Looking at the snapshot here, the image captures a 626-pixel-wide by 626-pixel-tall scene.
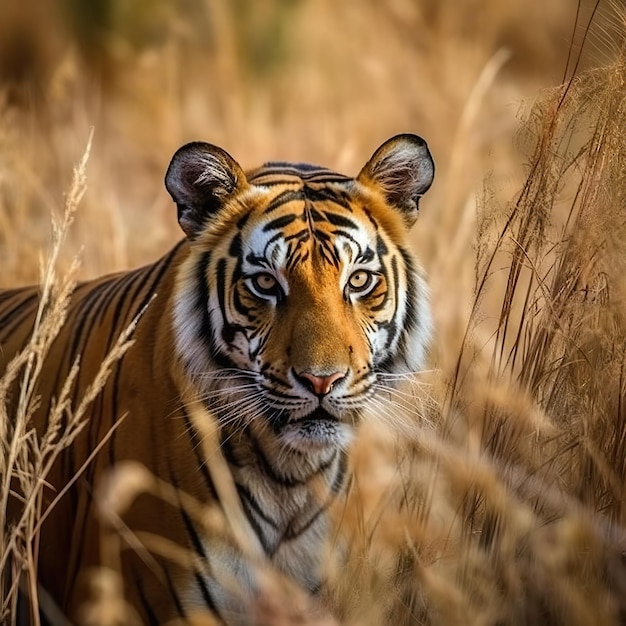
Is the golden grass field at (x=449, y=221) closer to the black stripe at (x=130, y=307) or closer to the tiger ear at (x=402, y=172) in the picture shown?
the tiger ear at (x=402, y=172)

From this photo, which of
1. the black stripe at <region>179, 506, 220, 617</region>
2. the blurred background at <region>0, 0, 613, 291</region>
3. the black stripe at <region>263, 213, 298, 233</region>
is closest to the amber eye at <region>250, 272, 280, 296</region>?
the black stripe at <region>263, 213, 298, 233</region>

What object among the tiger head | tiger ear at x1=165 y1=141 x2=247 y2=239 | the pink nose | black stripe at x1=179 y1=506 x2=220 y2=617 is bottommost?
black stripe at x1=179 y1=506 x2=220 y2=617

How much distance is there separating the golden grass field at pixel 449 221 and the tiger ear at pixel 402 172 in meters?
0.19

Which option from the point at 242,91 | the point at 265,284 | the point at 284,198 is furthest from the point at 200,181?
the point at 242,91

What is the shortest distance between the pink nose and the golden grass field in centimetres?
20

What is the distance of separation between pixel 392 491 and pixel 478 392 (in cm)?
38

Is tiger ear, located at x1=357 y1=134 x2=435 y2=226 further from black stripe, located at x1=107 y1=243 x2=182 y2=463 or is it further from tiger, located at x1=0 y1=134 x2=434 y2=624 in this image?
black stripe, located at x1=107 y1=243 x2=182 y2=463

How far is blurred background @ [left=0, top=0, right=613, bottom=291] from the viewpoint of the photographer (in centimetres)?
604

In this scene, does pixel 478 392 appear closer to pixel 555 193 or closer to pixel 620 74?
pixel 555 193

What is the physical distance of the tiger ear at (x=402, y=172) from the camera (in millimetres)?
3252

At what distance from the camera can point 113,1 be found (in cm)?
1006

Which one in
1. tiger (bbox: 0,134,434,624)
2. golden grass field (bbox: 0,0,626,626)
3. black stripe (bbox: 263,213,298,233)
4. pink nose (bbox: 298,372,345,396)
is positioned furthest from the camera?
black stripe (bbox: 263,213,298,233)

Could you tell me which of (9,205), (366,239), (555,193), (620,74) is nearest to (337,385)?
(366,239)

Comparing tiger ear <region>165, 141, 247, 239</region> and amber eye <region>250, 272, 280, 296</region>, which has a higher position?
tiger ear <region>165, 141, 247, 239</region>
